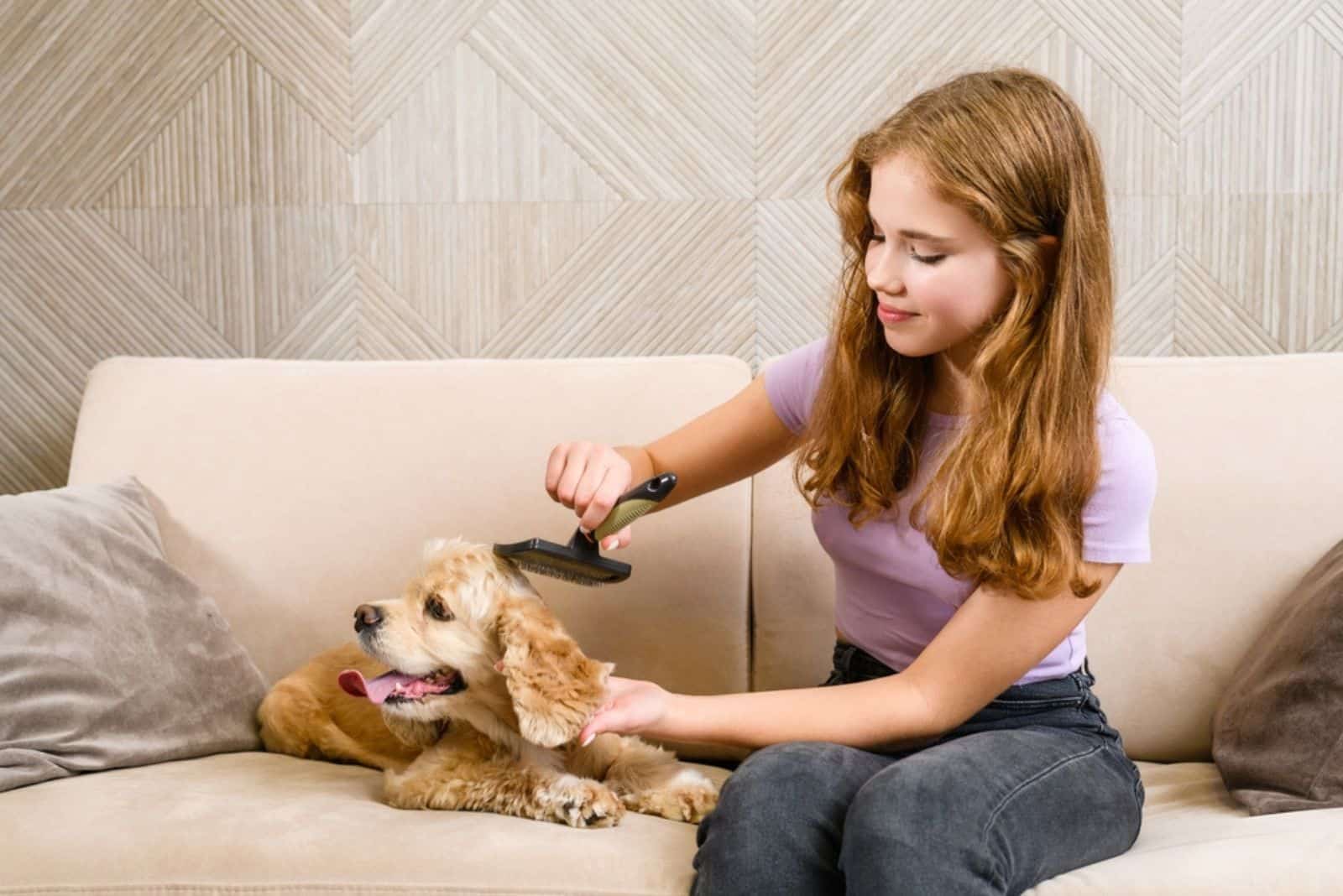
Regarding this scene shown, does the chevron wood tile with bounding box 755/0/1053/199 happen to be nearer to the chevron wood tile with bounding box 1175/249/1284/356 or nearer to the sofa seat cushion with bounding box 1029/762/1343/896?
the chevron wood tile with bounding box 1175/249/1284/356

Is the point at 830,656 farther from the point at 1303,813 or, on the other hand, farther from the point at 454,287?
the point at 454,287

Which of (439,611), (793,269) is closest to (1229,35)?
(793,269)

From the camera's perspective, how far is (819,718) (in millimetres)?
1334

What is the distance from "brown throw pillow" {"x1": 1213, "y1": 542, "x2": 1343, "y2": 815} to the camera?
1444 millimetres

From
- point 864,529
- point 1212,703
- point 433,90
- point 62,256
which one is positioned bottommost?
point 1212,703

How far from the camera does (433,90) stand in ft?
7.47

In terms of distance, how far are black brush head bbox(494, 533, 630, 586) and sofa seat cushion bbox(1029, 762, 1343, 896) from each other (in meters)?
0.55

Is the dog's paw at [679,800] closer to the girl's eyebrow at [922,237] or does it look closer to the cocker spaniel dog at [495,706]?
the cocker spaniel dog at [495,706]

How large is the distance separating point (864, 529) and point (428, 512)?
682 millimetres

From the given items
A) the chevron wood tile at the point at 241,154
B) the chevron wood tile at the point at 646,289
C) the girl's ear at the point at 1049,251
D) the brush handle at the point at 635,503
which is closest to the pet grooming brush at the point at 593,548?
the brush handle at the point at 635,503

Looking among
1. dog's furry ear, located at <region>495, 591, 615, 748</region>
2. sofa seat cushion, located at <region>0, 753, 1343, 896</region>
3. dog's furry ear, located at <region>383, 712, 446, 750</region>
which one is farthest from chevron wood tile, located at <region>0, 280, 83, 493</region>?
dog's furry ear, located at <region>495, 591, 615, 748</region>

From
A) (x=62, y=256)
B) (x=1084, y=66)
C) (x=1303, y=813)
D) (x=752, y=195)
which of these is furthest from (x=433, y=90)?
(x=1303, y=813)

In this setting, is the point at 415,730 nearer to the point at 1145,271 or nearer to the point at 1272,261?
the point at 1145,271

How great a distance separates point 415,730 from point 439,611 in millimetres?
215
